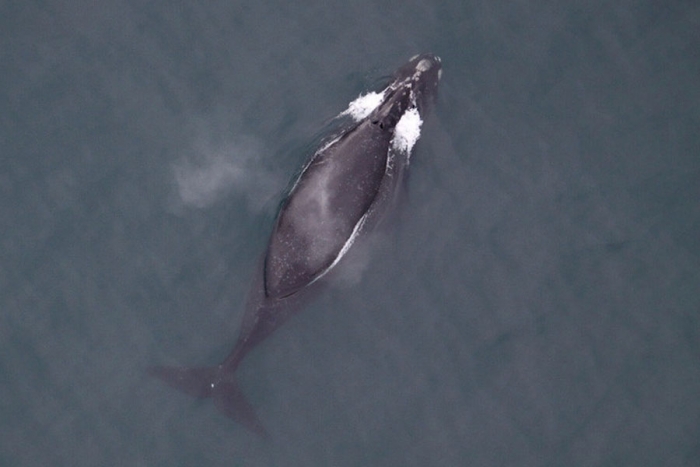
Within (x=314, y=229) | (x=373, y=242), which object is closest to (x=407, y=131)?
(x=373, y=242)

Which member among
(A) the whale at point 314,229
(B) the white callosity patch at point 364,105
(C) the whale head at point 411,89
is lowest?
(A) the whale at point 314,229

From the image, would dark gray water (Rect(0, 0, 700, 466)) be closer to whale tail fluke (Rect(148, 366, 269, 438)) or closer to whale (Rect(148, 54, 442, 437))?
whale tail fluke (Rect(148, 366, 269, 438))

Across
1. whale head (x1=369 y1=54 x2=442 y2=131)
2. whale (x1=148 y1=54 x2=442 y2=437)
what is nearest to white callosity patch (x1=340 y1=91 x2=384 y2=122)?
whale head (x1=369 y1=54 x2=442 y2=131)

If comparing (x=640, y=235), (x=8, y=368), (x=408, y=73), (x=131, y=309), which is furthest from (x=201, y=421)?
(x=640, y=235)

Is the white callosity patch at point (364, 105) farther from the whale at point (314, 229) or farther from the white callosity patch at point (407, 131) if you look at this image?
the white callosity patch at point (407, 131)

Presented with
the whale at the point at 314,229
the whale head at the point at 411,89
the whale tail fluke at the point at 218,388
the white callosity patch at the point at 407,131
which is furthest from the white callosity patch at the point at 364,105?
the whale tail fluke at the point at 218,388

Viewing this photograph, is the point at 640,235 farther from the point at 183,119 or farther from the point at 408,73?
the point at 183,119
